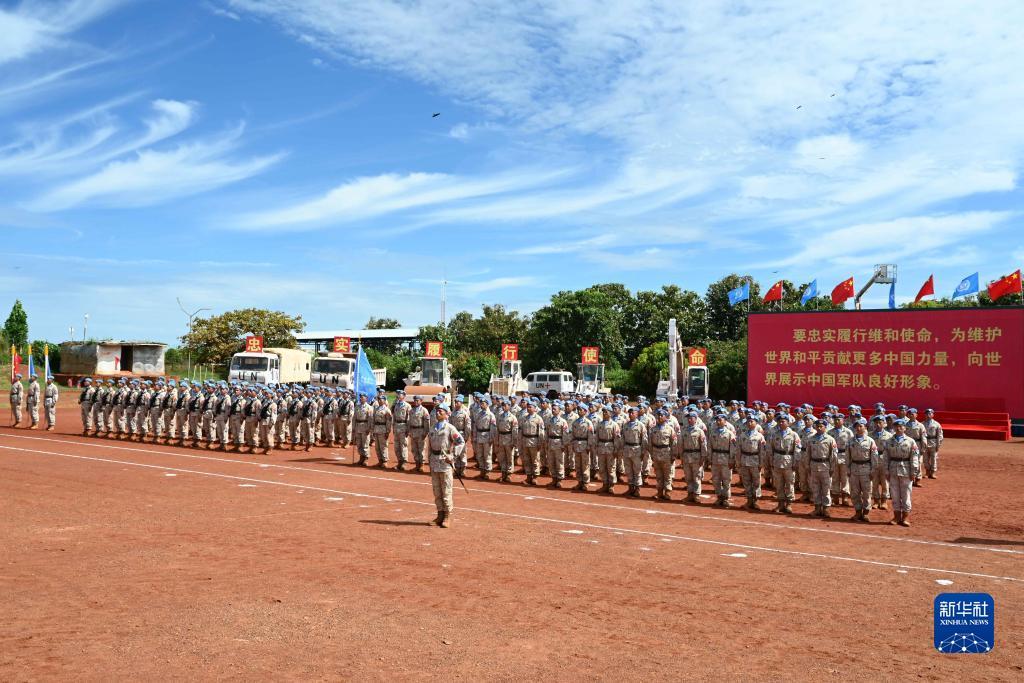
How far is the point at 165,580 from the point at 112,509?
15.9ft

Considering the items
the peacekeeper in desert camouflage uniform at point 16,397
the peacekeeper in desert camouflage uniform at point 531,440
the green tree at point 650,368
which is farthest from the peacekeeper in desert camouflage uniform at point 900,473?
the green tree at point 650,368

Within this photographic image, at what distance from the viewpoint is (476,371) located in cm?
5247

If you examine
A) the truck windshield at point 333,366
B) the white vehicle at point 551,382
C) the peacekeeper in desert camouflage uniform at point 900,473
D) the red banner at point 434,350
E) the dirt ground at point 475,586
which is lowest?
the dirt ground at point 475,586

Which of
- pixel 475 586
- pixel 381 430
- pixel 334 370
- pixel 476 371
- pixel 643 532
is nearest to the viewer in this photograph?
pixel 475 586

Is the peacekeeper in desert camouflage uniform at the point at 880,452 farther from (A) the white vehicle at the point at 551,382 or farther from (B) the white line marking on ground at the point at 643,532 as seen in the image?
(A) the white vehicle at the point at 551,382

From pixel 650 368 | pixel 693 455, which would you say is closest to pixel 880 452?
pixel 693 455

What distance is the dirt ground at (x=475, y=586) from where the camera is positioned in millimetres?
6582

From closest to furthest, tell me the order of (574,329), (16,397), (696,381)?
1. (16,397)
2. (696,381)
3. (574,329)

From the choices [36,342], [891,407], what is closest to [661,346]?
[891,407]

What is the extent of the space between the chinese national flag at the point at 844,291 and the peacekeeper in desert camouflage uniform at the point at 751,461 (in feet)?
77.7

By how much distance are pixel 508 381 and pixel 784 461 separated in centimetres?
2500

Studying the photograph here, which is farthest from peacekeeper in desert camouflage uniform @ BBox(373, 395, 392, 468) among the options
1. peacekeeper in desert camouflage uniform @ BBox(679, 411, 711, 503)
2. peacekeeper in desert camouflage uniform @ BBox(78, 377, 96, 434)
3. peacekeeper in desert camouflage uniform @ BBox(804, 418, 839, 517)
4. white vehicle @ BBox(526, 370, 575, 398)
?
white vehicle @ BBox(526, 370, 575, 398)

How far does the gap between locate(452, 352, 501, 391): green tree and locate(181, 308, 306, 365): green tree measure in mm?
15065

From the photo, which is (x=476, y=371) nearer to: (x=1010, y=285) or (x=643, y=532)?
(x=1010, y=285)
